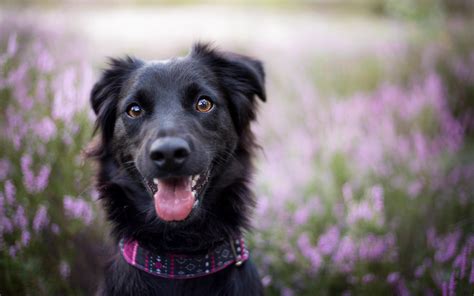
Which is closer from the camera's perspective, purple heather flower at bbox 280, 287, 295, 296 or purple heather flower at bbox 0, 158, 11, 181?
purple heather flower at bbox 0, 158, 11, 181

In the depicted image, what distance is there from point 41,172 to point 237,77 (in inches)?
61.4

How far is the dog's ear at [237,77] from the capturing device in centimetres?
296

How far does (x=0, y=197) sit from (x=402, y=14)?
6.29 metres

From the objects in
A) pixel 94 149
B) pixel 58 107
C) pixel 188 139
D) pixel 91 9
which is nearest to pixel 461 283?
pixel 188 139

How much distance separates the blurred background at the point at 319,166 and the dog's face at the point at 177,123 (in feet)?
1.50

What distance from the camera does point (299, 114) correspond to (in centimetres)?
603

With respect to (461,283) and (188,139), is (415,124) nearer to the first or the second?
(461,283)

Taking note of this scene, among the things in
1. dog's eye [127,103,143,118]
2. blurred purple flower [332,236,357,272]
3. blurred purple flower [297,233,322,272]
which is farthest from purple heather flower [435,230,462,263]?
dog's eye [127,103,143,118]

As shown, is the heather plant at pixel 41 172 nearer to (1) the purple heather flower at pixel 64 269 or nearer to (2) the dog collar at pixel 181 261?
(1) the purple heather flower at pixel 64 269

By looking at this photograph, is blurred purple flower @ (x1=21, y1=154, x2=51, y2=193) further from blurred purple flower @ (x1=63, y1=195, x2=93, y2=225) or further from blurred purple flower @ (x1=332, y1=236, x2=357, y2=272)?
blurred purple flower @ (x1=332, y1=236, x2=357, y2=272)

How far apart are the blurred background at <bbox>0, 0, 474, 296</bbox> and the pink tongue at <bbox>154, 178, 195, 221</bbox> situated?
3.31ft

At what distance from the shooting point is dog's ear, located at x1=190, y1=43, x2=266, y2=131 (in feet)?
9.71

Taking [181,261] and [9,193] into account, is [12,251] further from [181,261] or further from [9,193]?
[181,261]

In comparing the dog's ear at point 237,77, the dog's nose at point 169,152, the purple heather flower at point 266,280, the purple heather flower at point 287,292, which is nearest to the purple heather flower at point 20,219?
the dog's nose at point 169,152
